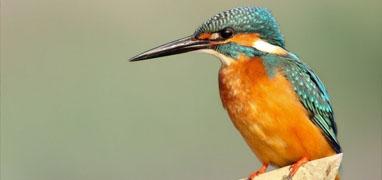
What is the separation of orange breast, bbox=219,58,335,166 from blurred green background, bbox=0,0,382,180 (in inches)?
67.3

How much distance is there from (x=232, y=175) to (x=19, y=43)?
7.81 ft

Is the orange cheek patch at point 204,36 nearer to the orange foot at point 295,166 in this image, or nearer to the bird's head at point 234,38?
the bird's head at point 234,38

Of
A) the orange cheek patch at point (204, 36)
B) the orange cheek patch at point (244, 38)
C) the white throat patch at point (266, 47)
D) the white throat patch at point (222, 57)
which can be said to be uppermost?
the orange cheek patch at point (204, 36)

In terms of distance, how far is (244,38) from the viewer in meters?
5.14

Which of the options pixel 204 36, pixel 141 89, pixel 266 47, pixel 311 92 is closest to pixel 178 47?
pixel 204 36

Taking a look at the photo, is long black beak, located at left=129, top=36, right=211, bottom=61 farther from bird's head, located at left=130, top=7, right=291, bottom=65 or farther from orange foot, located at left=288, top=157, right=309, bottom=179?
orange foot, located at left=288, top=157, right=309, bottom=179

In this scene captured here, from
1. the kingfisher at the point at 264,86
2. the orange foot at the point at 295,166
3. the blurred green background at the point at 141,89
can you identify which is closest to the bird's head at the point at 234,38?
the kingfisher at the point at 264,86

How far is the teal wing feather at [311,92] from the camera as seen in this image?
5219mm

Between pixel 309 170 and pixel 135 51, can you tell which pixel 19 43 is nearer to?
pixel 135 51

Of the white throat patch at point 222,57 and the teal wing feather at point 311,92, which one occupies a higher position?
the white throat patch at point 222,57

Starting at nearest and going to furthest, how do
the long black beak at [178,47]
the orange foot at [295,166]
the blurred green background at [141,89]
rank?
1. the orange foot at [295,166]
2. the long black beak at [178,47]
3. the blurred green background at [141,89]

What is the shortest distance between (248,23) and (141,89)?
122 inches

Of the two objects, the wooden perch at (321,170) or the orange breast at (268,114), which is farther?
the orange breast at (268,114)

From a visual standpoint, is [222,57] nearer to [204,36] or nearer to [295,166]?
[204,36]
